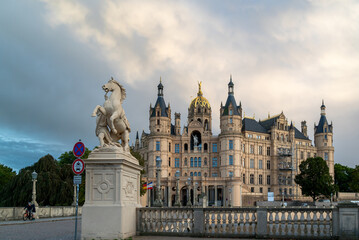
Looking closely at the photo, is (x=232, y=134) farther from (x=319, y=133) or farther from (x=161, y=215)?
(x=161, y=215)

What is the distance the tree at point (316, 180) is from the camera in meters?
81.8

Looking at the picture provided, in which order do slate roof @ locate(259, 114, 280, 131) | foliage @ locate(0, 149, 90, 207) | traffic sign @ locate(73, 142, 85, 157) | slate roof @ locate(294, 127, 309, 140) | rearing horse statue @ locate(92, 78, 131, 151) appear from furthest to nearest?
1. slate roof @ locate(294, 127, 309, 140)
2. slate roof @ locate(259, 114, 280, 131)
3. foliage @ locate(0, 149, 90, 207)
4. rearing horse statue @ locate(92, 78, 131, 151)
5. traffic sign @ locate(73, 142, 85, 157)

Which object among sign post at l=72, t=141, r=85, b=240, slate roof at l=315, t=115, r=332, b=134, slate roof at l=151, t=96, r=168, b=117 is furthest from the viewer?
slate roof at l=315, t=115, r=332, b=134

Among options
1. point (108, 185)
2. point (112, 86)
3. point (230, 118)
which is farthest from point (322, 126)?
point (108, 185)

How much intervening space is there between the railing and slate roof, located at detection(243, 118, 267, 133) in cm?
8665

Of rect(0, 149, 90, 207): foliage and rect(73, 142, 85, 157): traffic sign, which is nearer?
rect(73, 142, 85, 157): traffic sign

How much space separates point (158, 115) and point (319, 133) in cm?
4299

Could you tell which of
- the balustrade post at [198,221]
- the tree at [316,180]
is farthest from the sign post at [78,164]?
the tree at [316,180]

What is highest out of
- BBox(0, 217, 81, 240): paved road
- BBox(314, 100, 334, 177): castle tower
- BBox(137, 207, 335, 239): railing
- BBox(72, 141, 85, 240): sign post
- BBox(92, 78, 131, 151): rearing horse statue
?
BBox(314, 100, 334, 177): castle tower

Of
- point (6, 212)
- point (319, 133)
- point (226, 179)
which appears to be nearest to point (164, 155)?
point (226, 179)

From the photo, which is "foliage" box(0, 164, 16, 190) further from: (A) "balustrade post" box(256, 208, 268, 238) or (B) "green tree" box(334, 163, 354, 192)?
(B) "green tree" box(334, 163, 354, 192)

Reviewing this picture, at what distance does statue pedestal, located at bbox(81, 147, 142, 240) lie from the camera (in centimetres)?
1298

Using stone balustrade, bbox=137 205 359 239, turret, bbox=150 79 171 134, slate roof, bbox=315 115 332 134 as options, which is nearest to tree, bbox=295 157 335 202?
slate roof, bbox=315 115 332 134

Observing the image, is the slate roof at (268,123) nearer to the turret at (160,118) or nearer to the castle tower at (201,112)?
the castle tower at (201,112)
